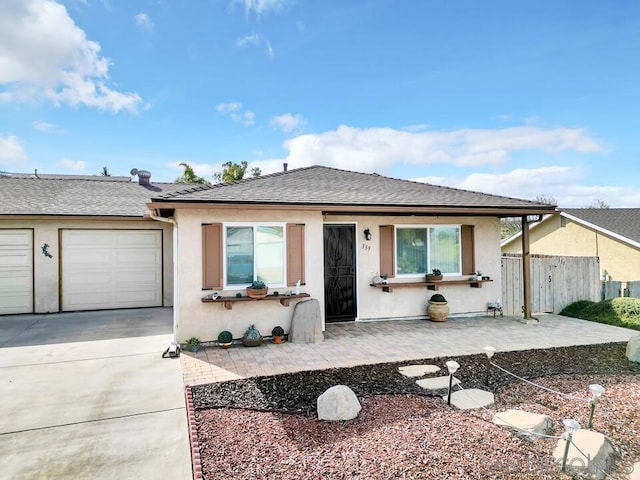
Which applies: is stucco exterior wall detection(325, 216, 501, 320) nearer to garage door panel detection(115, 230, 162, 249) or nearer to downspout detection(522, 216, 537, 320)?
downspout detection(522, 216, 537, 320)

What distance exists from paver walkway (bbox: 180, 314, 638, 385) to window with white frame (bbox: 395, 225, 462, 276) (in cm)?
132

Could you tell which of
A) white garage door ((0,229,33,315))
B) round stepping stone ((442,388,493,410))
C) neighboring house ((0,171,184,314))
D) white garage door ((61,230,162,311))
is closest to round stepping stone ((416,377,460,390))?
round stepping stone ((442,388,493,410))

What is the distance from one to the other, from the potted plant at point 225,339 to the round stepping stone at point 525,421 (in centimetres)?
447

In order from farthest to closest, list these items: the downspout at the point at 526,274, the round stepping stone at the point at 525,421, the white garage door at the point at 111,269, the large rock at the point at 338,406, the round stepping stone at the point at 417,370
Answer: the white garage door at the point at 111,269 → the downspout at the point at 526,274 → the round stepping stone at the point at 417,370 → the large rock at the point at 338,406 → the round stepping stone at the point at 525,421

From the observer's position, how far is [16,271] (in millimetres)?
9406

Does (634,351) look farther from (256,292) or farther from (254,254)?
(254,254)

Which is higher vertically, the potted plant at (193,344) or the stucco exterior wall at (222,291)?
the stucco exterior wall at (222,291)

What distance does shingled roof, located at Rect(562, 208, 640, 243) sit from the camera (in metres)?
13.8

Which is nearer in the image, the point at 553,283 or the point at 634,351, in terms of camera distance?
the point at 634,351

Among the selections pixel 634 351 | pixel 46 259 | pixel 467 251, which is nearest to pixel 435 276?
pixel 467 251

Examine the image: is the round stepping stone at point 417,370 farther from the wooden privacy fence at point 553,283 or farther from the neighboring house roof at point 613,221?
the neighboring house roof at point 613,221

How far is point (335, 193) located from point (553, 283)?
688 cm

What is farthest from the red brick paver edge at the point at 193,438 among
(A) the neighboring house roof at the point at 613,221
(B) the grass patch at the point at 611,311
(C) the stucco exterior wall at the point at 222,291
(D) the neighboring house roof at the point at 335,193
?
(A) the neighboring house roof at the point at 613,221

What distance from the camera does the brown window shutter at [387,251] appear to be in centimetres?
845
